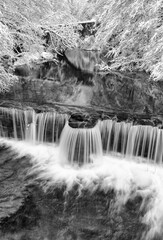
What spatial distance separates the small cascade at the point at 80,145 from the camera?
4.83 metres

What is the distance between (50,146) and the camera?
5.71m

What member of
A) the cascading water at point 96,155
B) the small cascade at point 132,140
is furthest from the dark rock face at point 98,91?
the cascading water at point 96,155

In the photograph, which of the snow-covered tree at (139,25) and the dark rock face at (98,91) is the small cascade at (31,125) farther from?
the snow-covered tree at (139,25)

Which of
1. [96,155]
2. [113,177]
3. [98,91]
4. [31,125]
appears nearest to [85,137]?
[96,155]

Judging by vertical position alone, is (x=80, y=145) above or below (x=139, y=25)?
below

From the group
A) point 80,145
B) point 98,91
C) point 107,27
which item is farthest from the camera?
point 98,91

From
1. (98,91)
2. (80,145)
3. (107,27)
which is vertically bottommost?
(80,145)

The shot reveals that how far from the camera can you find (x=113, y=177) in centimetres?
446

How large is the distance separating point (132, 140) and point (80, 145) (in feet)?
4.31

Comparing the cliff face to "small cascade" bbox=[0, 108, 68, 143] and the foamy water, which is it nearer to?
"small cascade" bbox=[0, 108, 68, 143]

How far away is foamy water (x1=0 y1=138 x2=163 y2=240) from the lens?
12.7 feet

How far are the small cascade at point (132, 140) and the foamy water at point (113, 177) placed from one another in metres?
0.22

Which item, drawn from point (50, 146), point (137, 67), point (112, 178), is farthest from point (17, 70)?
point (112, 178)

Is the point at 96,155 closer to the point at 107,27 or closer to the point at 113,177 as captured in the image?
the point at 113,177
